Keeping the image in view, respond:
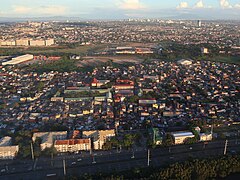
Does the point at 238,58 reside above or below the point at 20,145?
above

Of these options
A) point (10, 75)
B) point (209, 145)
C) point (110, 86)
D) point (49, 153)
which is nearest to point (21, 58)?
point (10, 75)

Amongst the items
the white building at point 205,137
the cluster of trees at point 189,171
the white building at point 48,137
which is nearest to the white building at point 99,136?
the white building at point 48,137

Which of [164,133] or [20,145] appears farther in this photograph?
[164,133]

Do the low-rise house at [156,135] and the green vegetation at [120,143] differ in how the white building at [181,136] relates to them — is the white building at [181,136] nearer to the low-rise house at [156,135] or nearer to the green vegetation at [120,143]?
the low-rise house at [156,135]

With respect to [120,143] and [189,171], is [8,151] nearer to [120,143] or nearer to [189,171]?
[120,143]

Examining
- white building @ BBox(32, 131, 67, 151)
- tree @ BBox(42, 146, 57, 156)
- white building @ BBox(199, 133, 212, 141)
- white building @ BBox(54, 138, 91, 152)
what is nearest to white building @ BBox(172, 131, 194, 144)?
white building @ BBox(199, 133, 212, 141)

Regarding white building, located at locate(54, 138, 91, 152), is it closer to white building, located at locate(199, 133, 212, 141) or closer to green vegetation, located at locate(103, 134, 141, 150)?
green vegetation, located at locate(103, 134, 141, 150)

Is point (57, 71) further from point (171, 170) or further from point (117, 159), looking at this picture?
point (171, 170)

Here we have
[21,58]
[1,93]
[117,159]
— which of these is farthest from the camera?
[21,58]
